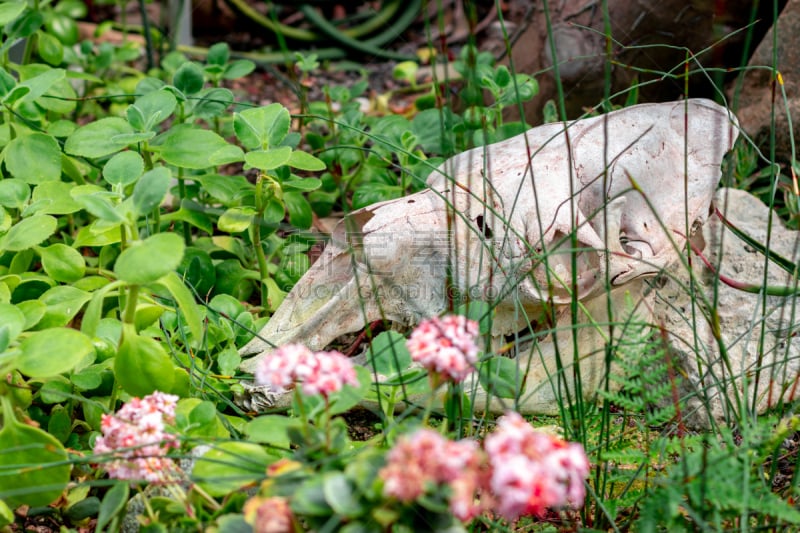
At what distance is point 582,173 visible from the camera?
Result: 1.74m

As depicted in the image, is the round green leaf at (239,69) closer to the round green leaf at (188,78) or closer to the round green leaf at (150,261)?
the round green leaf at (188,78)

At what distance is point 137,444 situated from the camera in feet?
3.70

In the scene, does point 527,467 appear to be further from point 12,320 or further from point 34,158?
point 34,158

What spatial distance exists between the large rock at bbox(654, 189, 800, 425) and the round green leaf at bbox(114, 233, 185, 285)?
909mm

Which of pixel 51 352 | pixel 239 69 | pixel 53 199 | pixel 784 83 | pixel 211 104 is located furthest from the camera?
pixel 784 83

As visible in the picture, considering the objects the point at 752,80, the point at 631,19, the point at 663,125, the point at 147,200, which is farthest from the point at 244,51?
the point at 147,200

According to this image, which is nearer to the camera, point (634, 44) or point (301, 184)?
point (301, 184)

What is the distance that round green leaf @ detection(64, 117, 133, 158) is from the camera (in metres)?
1.69

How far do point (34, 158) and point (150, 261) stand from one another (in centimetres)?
82

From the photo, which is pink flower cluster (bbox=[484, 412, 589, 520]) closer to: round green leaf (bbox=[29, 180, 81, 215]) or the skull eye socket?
the skull eye socket

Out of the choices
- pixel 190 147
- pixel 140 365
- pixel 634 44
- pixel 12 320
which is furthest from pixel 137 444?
pixel 634 44

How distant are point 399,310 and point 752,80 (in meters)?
1.60

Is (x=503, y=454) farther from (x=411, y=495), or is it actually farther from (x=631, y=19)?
(x=631, y=19)

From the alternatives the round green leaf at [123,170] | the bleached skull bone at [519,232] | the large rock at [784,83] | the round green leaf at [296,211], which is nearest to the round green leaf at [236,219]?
the round green leaf at [296,211]
